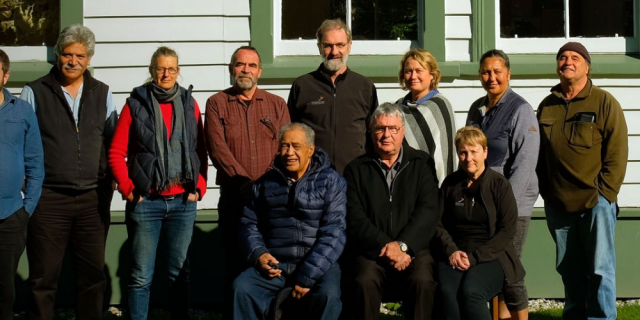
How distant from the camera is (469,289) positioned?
5.01 meters

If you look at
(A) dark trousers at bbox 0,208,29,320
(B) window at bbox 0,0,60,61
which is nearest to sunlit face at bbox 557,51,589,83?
(A) dark trousers at bbox 0,208,29,320

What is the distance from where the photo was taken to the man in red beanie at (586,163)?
5.52 meters

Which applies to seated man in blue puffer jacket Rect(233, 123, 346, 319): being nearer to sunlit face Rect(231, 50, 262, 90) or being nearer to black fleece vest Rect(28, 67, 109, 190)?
sunlit face Rect(231, 50, 262, 90)

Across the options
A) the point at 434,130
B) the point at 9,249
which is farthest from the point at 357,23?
the point at 9,249

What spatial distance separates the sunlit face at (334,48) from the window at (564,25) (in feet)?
6.61

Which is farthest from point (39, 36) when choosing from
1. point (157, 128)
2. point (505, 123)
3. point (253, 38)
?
point (505, 123)

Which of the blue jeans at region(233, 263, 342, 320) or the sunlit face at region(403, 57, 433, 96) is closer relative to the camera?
the blue jeans at region(233, 263, 342, 320)

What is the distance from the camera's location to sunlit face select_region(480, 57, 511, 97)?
215 inches

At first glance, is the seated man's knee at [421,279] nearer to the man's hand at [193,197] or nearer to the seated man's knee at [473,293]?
the seated man's knee at [473,293]

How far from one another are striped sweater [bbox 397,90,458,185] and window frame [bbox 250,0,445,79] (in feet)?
4.37

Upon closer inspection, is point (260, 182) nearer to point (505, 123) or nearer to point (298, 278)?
point (298, 278)

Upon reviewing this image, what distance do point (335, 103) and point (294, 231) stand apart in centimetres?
97

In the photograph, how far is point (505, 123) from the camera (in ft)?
17.8

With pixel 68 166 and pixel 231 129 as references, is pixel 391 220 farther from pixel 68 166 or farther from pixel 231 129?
pixel 68 166
